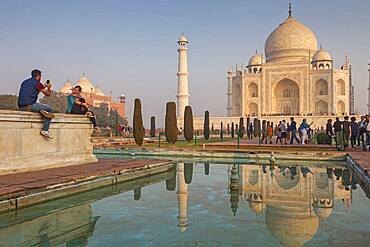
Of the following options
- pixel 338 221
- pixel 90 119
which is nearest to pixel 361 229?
pixel 338 221

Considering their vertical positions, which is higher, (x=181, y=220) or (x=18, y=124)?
(x=18, y=124)

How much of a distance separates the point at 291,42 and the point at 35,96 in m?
42.3

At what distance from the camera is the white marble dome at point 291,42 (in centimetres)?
4453

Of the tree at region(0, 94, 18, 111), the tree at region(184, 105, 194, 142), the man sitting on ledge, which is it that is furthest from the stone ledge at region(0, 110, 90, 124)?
the tree at region(0, 94, 18, 111)

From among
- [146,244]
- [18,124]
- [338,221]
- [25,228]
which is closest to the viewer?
[146,244]

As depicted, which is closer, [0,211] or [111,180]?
[0,211]

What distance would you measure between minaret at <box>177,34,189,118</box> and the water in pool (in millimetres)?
33824

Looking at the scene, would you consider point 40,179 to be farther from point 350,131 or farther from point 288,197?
point 350,131

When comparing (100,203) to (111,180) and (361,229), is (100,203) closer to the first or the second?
(111,180)

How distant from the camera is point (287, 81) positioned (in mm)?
44656

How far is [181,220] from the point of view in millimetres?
3615

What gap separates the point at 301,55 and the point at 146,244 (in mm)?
44695

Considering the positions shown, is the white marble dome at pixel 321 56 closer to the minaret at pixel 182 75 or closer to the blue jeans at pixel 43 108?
the minaret at pixel 182 75

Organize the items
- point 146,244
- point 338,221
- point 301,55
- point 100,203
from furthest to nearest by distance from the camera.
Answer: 1. point 301,55
2. point 100,203
3. point 338,221
4. point 146,244
